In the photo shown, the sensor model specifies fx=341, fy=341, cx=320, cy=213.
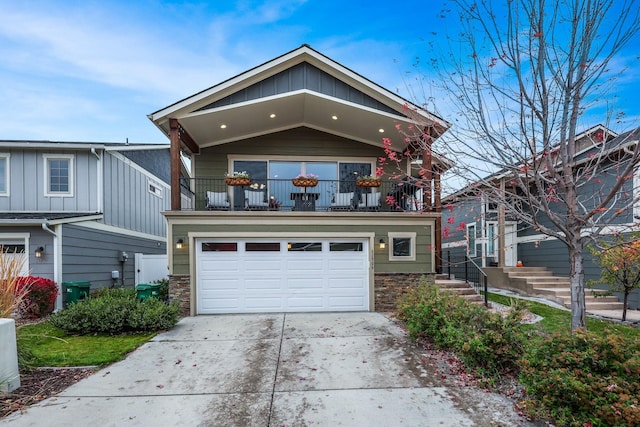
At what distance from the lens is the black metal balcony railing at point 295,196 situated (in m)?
9.79

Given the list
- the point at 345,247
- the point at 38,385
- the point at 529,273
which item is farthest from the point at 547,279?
the point at 38,385

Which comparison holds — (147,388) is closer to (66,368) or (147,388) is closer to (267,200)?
(66,368)

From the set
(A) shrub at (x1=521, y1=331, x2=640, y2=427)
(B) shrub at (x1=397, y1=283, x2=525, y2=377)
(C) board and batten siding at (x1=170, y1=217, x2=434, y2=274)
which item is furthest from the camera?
(C) board and batten siding at (x1=170, y1=217, x2=434, y2=274)

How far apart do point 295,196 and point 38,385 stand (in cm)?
714

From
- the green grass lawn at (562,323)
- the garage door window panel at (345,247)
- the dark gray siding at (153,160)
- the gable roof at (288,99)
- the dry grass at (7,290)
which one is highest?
the gable roof at (288,99)

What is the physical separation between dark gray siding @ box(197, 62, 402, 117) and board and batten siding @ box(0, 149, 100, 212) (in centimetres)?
468

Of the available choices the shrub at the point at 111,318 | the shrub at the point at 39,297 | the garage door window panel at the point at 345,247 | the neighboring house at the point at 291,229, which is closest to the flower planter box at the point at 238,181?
the neighboring house at the point at 291,229

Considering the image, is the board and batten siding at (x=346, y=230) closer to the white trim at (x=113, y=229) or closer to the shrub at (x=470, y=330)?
the shrub at (x=470, y=330)

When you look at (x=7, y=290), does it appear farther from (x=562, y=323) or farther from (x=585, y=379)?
(x=562, y=323)

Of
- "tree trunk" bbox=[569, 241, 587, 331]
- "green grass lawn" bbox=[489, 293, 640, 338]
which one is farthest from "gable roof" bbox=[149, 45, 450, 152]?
"green grass lawn" bbox=[489, 293, 640, 338]

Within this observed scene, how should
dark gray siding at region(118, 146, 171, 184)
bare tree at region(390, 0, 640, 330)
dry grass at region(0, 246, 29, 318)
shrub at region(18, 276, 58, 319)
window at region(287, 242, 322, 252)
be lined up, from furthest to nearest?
dark gray siding at region(118, 146, 171, 184) < window at region(287, 242, 322, 252) < shrub at region(18, 276, 58, 319) < dry grass at region(0, 246, 29, 318) < bare tree at region(390, 0, 640, 330)

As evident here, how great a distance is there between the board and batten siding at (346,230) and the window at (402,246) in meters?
0.09

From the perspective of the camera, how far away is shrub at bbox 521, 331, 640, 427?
2979 mm

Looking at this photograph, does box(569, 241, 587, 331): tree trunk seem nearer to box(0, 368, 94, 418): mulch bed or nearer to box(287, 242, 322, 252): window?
box(287, 242, 322, 252): window
